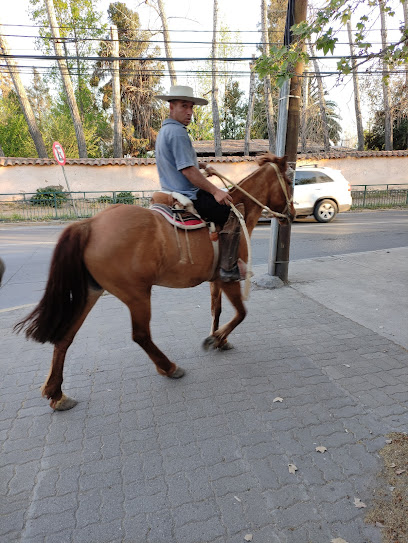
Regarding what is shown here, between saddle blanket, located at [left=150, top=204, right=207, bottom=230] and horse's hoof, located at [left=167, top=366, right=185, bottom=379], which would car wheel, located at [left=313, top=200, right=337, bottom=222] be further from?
horse's hoof, located at [left=167, top=366, right=185, bottom=379]

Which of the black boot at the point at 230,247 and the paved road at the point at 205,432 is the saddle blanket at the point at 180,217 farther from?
the paved road at the point at 205,432

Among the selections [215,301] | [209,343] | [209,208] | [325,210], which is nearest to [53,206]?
[325,210]

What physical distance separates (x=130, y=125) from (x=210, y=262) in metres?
30.6

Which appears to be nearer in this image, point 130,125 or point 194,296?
point 194,296

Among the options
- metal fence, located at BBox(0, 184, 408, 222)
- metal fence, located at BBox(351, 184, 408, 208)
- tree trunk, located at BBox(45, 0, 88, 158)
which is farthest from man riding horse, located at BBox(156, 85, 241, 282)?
tree trunk, located at BBox(45, 0, 88, 158)

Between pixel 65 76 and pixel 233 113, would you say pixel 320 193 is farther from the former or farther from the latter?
pixel 233 113

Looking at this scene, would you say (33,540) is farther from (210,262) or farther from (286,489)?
(210,262)

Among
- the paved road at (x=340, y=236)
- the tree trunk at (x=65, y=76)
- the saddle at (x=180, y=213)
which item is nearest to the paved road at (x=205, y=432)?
the saddle at (x=180, y=213)

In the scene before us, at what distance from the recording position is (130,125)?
30797 millimetres

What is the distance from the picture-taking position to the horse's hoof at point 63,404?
122 inches

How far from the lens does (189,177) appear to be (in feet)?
10.2

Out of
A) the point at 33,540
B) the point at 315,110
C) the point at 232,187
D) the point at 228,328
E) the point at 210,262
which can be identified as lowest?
the point at 33,540

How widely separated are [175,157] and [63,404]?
2.30 metres

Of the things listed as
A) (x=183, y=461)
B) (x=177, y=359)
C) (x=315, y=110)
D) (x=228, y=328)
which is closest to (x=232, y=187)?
(x=228, y=328)
